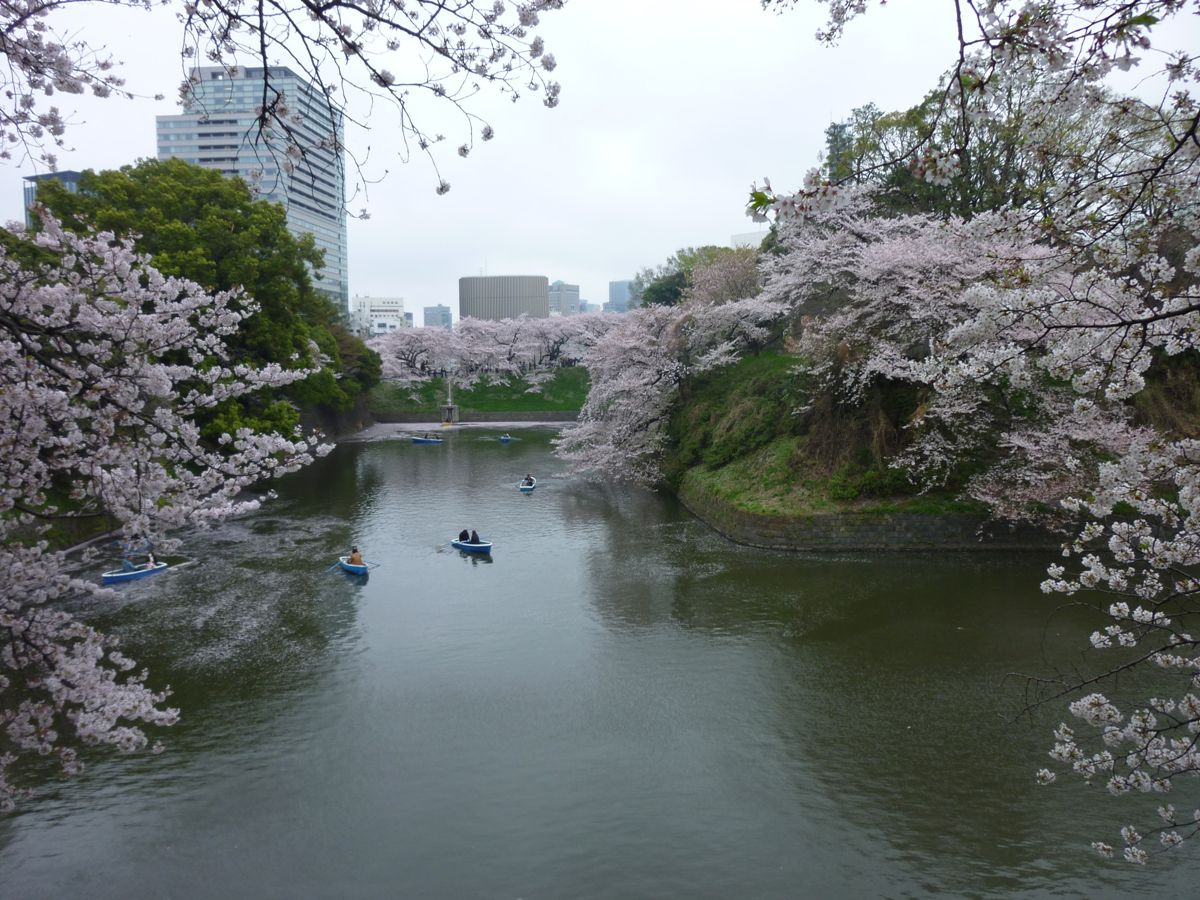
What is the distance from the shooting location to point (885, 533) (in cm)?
1634

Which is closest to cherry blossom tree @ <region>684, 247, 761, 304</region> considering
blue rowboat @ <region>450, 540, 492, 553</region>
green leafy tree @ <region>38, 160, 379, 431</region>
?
green leafy tree @ <region>38, 160, 379, 431</region>

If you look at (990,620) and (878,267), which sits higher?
(878,267)

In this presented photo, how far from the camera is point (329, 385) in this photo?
30.6 m

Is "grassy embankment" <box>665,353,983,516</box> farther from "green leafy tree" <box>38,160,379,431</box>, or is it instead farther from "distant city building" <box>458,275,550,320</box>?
"distant city building" <box>458,275,550,320</box>

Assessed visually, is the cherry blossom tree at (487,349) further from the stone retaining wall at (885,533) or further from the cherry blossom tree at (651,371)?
the stone retaining wall at (885,533)

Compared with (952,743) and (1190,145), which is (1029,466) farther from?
(1190,145)

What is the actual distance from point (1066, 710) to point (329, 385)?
92.2 ft

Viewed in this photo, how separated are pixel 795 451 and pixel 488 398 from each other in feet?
120

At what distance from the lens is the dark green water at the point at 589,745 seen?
6.54m

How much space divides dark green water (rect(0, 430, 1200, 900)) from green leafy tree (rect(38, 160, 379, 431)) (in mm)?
8475

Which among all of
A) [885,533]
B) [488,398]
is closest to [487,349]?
[488,398]

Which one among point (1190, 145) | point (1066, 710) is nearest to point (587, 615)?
point (1066, 710)

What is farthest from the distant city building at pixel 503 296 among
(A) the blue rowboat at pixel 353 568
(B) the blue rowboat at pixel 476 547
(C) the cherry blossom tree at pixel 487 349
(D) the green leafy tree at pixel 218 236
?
(A) the blue rowboat at pixel 353 568

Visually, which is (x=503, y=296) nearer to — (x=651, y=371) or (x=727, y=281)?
(x=727, y=281)
